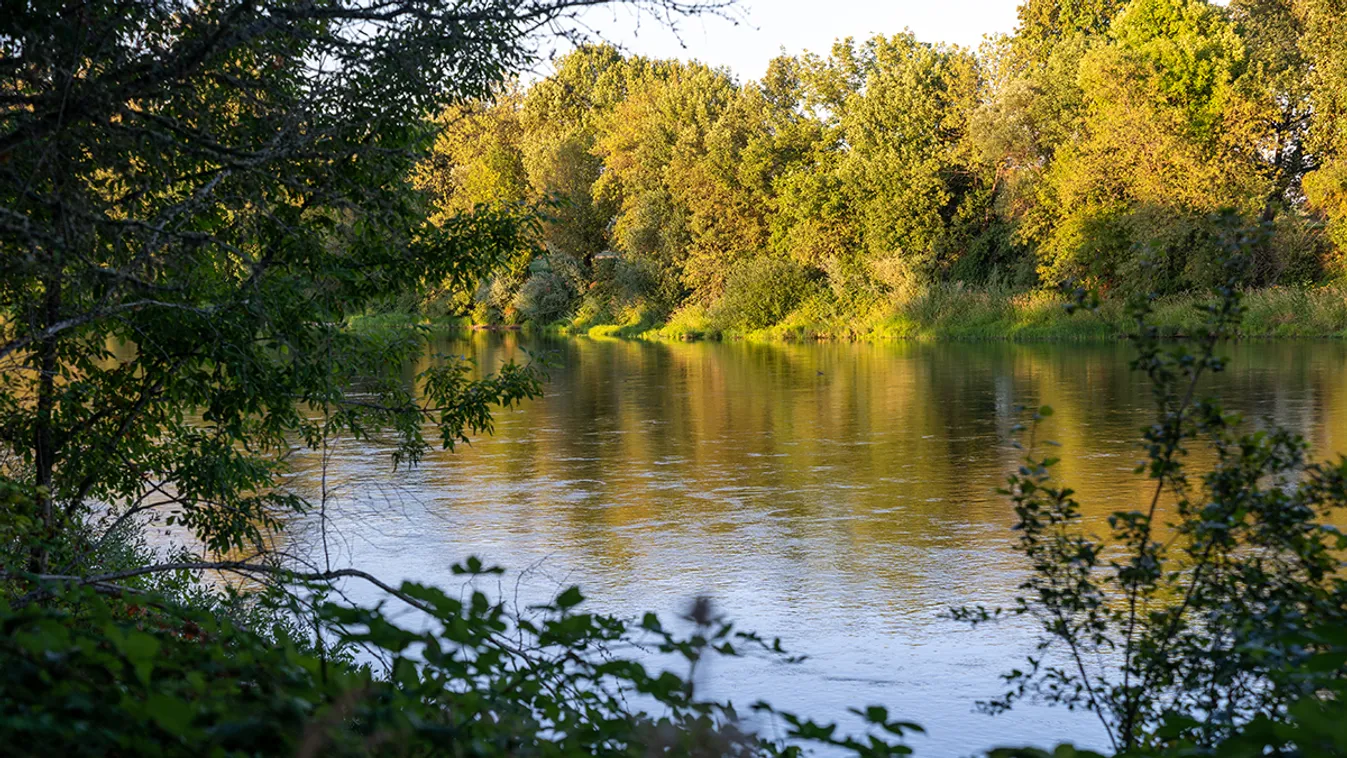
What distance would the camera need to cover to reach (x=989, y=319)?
4706 cm

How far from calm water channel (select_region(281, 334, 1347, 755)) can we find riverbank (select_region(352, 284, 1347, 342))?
380 inches

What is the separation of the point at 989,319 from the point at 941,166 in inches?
330

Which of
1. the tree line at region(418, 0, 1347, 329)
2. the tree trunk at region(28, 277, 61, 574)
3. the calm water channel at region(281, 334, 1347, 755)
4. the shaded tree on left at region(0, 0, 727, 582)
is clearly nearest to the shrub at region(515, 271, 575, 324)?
the tree line at region(418, 0, 1347, 329)

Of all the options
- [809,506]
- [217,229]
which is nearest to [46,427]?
[217,229]

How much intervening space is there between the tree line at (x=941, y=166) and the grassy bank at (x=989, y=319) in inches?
29.2

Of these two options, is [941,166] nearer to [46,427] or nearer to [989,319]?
[989,319]

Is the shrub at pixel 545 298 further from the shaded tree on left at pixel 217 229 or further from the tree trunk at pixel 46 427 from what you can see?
the tree trunk at pixel 46 427

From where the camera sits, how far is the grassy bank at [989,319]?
39656 millimetres

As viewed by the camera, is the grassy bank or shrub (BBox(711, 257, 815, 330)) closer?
the grassy bank

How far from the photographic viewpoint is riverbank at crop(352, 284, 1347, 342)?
130ft

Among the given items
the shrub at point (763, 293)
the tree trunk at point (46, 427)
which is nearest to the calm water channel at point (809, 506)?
the tree trunk at point (46, 427)

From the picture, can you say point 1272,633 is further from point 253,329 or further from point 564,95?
point 253,329

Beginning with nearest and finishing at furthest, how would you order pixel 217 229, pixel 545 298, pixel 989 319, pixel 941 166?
pixel 217 229, pixel 989 319, pixel 941 166, pixel 545 298

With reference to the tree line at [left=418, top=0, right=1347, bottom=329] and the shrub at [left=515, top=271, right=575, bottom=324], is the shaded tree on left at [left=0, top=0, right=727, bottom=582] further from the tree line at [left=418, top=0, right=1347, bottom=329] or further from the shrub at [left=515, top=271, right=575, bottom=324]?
the shrub at [left=515, top=271, right=575, bottom=324]
